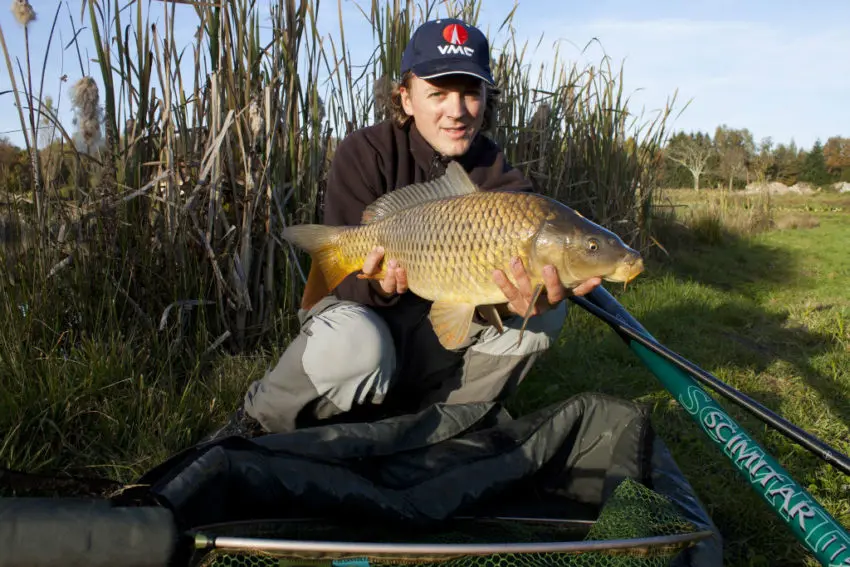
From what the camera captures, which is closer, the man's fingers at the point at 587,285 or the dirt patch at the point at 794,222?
the man's fingers at the point at 587,285

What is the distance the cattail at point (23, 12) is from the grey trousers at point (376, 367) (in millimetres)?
1073

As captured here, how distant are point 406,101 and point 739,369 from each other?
170 centimetres

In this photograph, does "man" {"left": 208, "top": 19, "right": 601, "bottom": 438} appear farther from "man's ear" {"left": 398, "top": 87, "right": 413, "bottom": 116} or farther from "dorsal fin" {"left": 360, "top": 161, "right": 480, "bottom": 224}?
"dorsal fin" {"left": 360, "top": 161, "right": 480, "bottom": 224}

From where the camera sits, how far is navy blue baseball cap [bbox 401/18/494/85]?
1646 millimetres

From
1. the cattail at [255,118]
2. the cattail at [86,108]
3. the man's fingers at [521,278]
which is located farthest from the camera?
the cattail at [255,118]

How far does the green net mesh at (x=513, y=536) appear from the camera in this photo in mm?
911

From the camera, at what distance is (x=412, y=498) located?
53.3 inches

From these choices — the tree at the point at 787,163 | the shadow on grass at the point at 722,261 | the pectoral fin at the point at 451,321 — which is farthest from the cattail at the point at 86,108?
the tree at the point at 787,163

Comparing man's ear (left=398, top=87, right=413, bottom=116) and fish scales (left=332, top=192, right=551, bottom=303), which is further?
man's ear (left=398, top=87, right=413, bottom=116)

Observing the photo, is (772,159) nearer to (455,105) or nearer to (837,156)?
(837,156)

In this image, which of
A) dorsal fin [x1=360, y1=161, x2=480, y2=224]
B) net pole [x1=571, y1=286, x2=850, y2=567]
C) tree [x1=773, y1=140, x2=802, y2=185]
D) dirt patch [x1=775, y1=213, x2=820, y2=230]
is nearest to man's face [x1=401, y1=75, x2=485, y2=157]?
dorsal fin [x1=360, y1=161, x2=480, y2=224]

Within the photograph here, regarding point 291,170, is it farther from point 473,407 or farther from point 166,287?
point 473,407

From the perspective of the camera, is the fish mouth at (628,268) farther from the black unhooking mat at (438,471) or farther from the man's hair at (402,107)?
the man's hair at (402,107)

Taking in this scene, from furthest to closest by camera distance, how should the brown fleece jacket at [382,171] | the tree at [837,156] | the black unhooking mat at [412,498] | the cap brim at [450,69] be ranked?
1. the tree at [837,156]
2. the brown fleece jacket at [382,171]
3. the cap brim at [450,69]
4. the black unhooking mat at [412,498]
